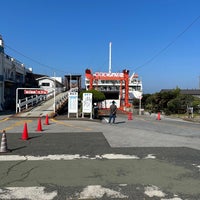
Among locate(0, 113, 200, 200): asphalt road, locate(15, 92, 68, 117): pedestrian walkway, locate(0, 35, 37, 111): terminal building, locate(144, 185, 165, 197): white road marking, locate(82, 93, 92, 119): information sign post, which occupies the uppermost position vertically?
locate(0, 35, 37, 111): terminal building

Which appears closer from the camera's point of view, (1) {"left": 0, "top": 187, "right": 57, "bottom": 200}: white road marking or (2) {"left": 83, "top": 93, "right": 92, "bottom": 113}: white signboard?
(1) {"left": 0, "top": 187, "right": 57, "bottom": 200}: white road marking

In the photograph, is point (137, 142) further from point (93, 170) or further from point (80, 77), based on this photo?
point (80, 77)

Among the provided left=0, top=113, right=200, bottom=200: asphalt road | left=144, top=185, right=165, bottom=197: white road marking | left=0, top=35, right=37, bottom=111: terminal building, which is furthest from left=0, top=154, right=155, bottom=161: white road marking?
left=0, top=35, right=37, bottom=111: terminal building

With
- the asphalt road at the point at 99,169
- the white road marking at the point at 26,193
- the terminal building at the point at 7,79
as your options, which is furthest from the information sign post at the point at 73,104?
the white road marking at the point at 26,193

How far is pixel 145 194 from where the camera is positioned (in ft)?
15.8

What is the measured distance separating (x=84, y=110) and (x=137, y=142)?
10.4 m

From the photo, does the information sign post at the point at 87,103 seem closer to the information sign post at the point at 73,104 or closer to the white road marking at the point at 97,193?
the information sign post at the point at 73,104

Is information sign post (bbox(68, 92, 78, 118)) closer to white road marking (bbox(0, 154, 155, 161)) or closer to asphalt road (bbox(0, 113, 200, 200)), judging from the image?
asphalt road (bbox(0, 113, 200, 200))

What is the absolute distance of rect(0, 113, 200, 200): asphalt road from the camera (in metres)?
4.89

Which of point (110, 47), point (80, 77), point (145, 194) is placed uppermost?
point (110, 47)

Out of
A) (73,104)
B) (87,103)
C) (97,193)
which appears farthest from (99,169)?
(73,104)

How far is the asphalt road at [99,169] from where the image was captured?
→ 4.89m

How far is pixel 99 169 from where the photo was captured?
6.41 m

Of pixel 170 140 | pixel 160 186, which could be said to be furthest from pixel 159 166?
pixel 170 140
